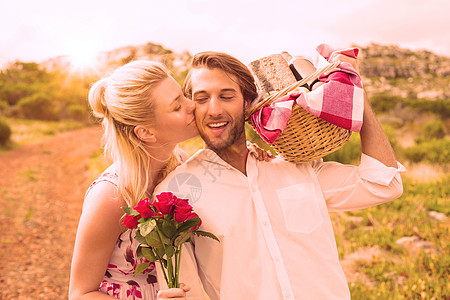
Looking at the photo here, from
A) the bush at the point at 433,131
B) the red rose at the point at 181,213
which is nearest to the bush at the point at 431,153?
the bush at the point at 433,131

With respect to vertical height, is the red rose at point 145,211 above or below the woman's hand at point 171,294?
above

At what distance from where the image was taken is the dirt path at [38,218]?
517 cm

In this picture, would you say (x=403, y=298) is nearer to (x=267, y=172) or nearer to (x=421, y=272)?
(x=421, y=272)

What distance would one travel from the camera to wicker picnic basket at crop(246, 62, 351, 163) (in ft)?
5.52

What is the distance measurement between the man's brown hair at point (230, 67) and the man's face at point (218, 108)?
3 centimetres

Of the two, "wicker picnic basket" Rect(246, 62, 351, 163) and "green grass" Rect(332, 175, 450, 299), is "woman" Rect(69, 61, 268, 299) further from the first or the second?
"green grass" Rect(332, 175, 450, 299)

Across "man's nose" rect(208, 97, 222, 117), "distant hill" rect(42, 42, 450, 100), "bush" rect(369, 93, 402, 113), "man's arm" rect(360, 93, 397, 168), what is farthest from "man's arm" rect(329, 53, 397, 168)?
"distant hill" rect(42, 42, 450, 100)

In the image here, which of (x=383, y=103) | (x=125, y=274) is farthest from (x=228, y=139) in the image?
(x=383, y=103)

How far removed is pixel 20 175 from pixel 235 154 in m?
10.5

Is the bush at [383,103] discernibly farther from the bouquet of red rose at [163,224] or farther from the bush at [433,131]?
the bouquet of red rose at [163,224]

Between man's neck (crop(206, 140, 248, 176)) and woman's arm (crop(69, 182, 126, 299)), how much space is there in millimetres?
603

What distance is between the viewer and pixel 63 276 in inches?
210

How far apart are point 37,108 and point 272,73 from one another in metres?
29.5

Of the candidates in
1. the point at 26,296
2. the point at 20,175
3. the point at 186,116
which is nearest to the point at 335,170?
the point at 186,116
